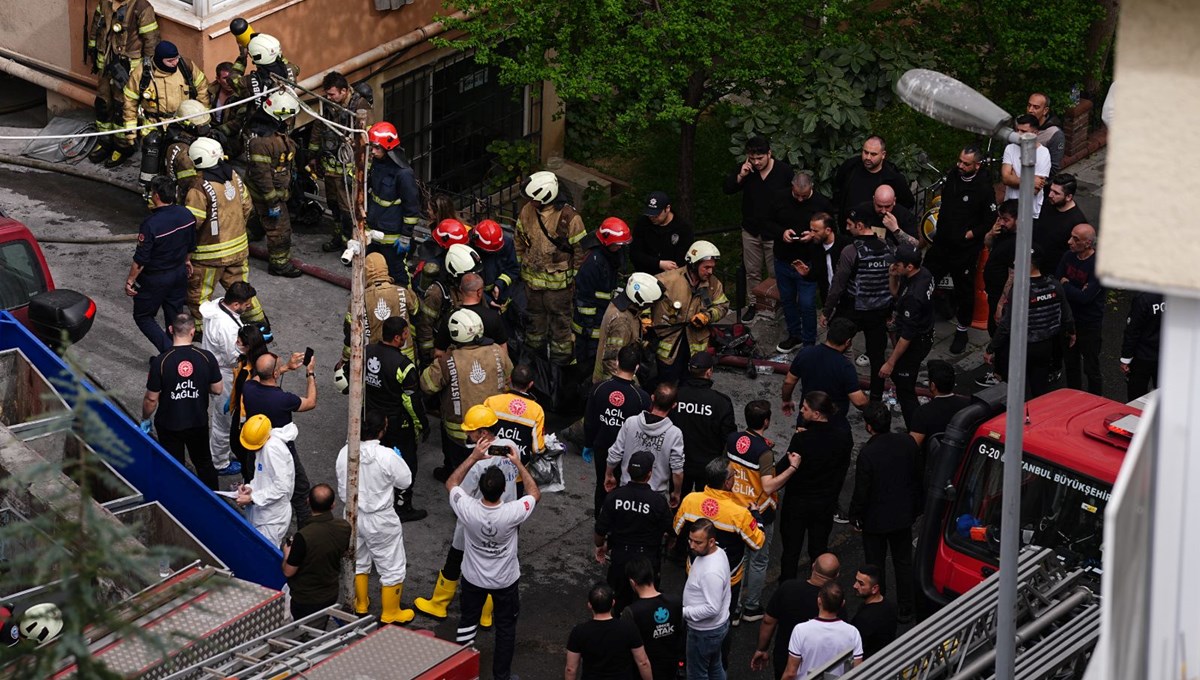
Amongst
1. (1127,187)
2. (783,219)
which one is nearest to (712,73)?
(783,219)

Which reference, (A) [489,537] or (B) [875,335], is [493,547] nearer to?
(A) [489,537]

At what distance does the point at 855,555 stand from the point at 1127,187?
8055 millimetres

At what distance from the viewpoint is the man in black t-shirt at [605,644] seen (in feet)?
31.1

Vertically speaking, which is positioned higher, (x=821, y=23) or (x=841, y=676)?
(x=821, y=23)

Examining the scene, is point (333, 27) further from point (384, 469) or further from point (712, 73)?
point (384, 469)

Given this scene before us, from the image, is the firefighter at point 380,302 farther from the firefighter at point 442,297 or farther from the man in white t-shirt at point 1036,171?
the man in white t-shirt at point 1036,171

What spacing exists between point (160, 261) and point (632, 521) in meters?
4.99

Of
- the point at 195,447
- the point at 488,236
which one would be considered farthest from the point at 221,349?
the point at 488,236

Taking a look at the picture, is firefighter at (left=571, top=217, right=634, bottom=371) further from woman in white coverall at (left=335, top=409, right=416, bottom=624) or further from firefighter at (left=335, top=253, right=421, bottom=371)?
woman in white coverall at (left=335, top=409, right=416, bottom=624)

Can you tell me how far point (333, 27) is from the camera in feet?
→ 58.7

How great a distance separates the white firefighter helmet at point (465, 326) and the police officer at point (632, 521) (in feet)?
6.12

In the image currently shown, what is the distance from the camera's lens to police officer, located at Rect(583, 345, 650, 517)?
38.9ft

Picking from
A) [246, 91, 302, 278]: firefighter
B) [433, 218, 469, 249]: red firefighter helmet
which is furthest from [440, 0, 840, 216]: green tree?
[433, 218, 469, 249]: red firefighter helmet

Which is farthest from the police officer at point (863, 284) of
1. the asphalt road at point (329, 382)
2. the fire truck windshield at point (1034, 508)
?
the fire truck windshield at point (1034, 508)
